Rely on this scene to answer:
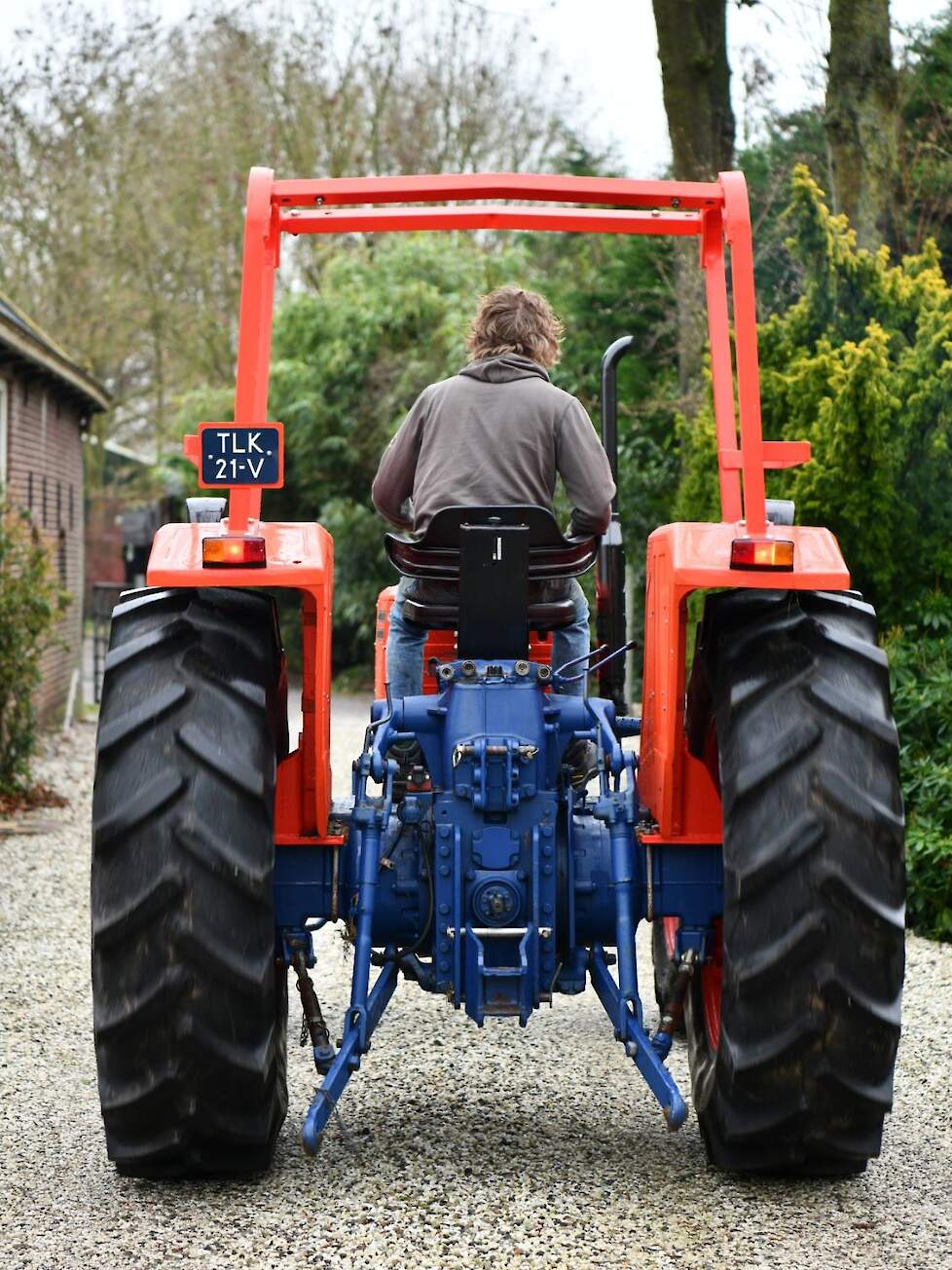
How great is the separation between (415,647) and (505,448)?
1.94 ft

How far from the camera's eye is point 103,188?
30953mm

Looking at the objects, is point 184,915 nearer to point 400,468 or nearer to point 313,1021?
point 313,1021

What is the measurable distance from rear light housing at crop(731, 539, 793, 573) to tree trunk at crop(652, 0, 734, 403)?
10383 mm

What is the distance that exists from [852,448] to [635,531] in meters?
8.11

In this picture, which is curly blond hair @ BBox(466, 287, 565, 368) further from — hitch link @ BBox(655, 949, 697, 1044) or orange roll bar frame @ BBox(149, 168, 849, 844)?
hitch link @ BBox(655, 949, 697, 1044)

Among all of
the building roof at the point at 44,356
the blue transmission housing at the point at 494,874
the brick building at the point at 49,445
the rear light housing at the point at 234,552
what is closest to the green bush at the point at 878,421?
the blue transmission housing at the point at 494,874

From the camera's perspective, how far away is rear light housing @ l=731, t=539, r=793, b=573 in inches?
152

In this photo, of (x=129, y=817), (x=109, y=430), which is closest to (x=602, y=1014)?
(x=129, y=817)

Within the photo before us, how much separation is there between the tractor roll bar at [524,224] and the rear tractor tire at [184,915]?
1.53 ft

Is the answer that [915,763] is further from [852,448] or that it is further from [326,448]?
[326,448]

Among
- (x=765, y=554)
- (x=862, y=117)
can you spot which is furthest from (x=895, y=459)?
(x=765, y=554)

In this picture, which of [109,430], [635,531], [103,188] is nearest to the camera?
[635,531]

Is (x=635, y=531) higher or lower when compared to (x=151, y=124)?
lower

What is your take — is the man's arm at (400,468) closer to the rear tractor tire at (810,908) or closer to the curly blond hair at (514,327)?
A: the curly blond hair at (514,327)
